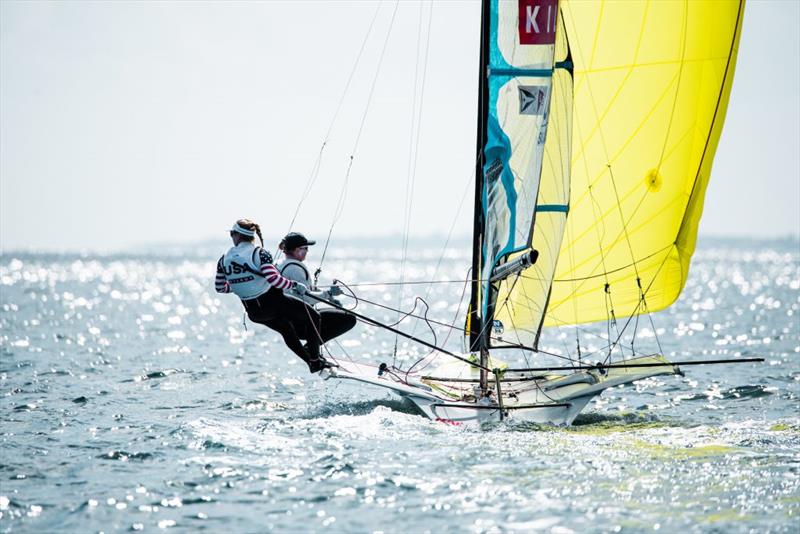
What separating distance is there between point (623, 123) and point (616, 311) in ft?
7.95

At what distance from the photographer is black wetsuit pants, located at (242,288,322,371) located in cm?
1079

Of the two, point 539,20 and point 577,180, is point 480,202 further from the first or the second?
point 539,20

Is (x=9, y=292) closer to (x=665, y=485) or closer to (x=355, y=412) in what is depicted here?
(x=355, y=412)

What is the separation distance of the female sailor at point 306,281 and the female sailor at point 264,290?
0.41 ft

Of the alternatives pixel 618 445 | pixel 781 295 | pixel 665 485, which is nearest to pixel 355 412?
pixel 618 445

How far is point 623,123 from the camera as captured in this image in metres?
12.8

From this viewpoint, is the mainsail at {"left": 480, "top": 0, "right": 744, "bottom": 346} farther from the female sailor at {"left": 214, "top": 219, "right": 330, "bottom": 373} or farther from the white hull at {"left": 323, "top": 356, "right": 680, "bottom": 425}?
the female sailor at {"left": 214, "top": 219, "right": 330, "bottom": 373}

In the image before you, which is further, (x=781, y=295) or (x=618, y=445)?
(x=781, y=295)

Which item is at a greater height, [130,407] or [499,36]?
[499,36]

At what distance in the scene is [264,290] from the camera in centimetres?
1064

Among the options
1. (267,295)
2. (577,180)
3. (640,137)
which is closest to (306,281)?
(267,295)

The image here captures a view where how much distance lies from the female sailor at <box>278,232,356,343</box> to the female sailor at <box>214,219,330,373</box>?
0.12 meters

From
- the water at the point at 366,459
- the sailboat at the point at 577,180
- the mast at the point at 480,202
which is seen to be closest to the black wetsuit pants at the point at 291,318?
the sailboat at the point at 577,180

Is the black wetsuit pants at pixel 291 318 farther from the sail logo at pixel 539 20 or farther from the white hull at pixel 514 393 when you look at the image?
the sail logo at pixel 539 20
